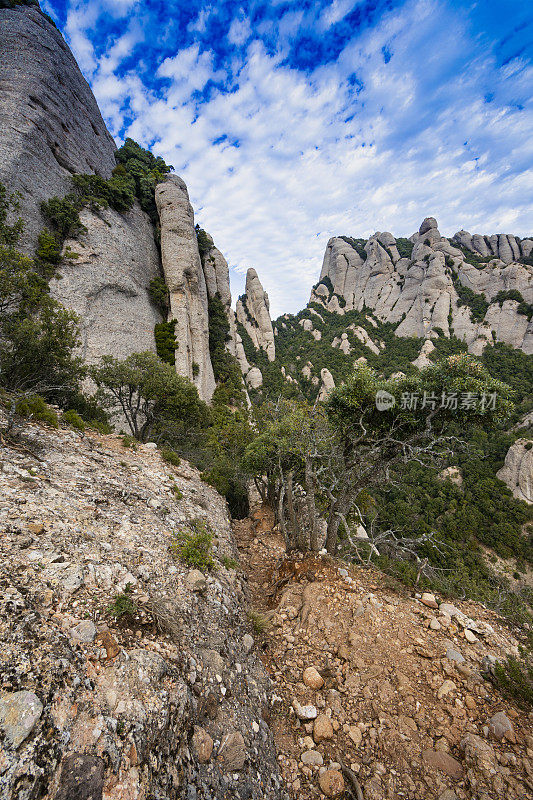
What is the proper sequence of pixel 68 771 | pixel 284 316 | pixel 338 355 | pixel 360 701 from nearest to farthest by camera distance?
pixel 68 771
pixel 360 701
pixel 338 355
pixel 284 316

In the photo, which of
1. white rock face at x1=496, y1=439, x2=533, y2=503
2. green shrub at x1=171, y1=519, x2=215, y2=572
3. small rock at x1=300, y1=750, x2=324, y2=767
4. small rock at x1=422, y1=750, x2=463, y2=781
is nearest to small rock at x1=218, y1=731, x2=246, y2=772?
small rock at x1=300, y1=750, x2=324, y2=767

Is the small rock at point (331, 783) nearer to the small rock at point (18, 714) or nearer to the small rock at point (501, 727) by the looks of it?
the small rock at point (501, 727)

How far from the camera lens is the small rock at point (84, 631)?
3078 millimetres

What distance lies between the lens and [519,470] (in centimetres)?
3148

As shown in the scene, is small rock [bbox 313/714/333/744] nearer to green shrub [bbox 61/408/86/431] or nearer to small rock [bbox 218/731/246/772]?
small rock [bbox 218/731/246/772]

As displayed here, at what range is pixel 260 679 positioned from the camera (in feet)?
16.3

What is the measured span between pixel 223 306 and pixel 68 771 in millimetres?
40876

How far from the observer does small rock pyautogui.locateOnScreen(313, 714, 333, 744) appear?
4.22m

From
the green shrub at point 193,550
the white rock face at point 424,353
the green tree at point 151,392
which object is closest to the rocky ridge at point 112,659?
the green shrub at point 193,550

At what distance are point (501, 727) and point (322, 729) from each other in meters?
2.45

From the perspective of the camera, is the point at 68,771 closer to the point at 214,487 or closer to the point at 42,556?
the point at 42,556

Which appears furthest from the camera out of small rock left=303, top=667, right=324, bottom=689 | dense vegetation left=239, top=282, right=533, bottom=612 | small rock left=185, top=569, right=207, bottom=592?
dense vegetation left=239, top=282, right=533, bottom=612

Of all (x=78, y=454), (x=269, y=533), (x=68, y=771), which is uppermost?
(x=78, y=454)

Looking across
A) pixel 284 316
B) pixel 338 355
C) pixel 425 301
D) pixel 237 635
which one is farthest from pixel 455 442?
pixel 284 316
